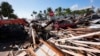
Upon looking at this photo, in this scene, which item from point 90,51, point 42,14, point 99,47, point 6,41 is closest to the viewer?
point 90,51

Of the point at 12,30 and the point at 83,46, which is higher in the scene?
the point at 83,46

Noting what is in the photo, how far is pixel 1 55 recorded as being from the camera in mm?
10656

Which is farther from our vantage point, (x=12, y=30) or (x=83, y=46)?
(x=12, y=30)

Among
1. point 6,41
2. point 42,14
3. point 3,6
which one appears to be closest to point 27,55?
point 6,41

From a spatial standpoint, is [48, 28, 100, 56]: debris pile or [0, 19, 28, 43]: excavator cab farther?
[0, 19, 28, 43]: excavator cab

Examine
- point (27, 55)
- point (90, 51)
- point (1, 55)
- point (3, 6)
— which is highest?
point (3, 6)

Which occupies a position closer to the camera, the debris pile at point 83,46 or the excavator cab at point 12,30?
the debris pile at point 83,46

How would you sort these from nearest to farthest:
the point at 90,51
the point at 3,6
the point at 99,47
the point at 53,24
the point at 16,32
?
the point at 90,51
the point at 99,47
the point at 16,32
the point at 53,24
the point at 3,6

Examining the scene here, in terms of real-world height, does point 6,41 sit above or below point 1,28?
below

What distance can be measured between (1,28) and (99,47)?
12610 millimetres

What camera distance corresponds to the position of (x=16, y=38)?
15.9 meters

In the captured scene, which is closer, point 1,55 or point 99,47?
point 99,47

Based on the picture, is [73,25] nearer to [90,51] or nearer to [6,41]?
[6,41]

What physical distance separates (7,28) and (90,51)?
12.7 metres
